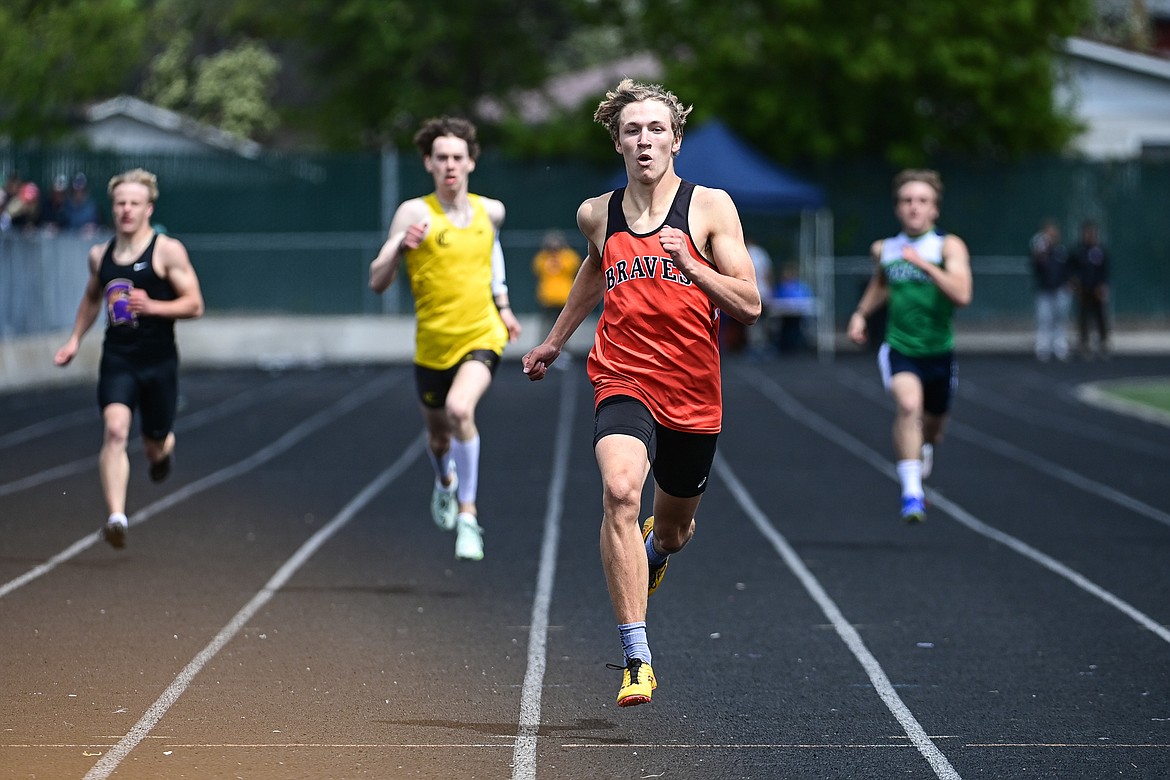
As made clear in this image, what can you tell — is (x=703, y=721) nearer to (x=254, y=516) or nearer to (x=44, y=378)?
(x=254, y=516)

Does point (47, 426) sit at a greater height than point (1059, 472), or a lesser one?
greater

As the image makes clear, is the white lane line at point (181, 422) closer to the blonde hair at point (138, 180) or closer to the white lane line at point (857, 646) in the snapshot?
the blonde hair at point (138, 180)

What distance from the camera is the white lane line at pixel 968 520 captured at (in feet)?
27.2

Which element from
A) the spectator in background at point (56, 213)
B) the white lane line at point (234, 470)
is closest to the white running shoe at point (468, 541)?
the white lane line at point (234, 470)

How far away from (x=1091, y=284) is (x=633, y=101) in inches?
958

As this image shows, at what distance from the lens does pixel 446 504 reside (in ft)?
33.3

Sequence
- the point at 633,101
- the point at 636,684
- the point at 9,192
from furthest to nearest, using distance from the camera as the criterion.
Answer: the point at 9,192 → the point at 633,101 → the point at 636,684

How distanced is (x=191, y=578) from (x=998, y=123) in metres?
26.9

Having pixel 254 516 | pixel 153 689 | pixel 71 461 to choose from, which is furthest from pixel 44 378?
pixel 153 689

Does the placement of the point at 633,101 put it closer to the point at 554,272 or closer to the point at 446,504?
the point at 446,504

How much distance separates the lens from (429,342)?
9.65m

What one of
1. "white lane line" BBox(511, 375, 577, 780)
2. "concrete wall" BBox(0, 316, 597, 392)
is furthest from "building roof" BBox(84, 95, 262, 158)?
"white lane line" BBox(511, 375, 577, 780)

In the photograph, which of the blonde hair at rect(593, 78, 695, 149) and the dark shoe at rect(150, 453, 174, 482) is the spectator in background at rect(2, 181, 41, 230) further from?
the blonde hair at rect(593, 78, 695, 149)

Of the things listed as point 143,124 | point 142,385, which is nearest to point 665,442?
point 142,385
